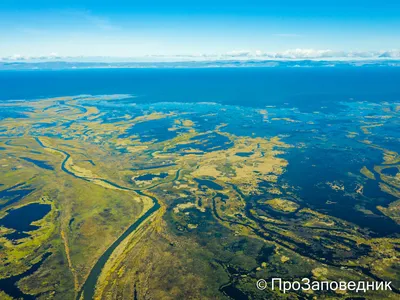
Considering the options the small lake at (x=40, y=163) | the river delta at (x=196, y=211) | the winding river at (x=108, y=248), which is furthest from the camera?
the small lake at (x=40, y=163)

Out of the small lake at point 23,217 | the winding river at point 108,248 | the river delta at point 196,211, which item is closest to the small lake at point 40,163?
the river delta at point 196,211

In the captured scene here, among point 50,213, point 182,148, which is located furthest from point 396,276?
point 182,148

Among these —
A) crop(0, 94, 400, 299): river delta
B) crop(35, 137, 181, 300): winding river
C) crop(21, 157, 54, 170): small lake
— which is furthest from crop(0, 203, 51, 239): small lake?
crop(21, 157, 54, 170): small lake

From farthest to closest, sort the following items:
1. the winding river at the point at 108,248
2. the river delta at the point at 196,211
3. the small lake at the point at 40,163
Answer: the small lake at the point at 40,163
the river delta at the point at 196,211
the winding river at the point at 108,248

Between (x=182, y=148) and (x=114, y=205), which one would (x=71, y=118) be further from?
(x=114, y=205)

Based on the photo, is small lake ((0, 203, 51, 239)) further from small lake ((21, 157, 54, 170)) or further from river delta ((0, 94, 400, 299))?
small lake ((21, 157, 54, 170))

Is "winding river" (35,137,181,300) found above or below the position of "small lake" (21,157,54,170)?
above

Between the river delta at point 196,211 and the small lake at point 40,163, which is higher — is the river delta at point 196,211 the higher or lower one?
the higher one

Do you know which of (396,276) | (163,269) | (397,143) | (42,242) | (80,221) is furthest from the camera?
(397,143)

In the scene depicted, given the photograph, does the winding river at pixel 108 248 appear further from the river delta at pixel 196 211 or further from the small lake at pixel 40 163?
the small lake at pixel 40 163

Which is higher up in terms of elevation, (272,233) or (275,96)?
(272,233)

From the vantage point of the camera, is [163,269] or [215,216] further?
[215,216]
